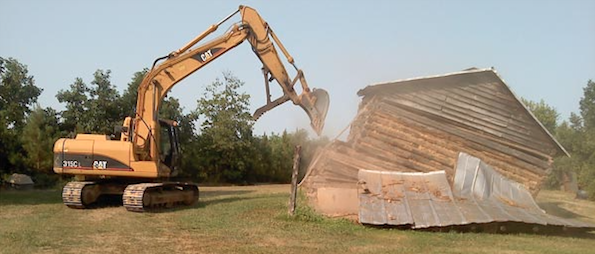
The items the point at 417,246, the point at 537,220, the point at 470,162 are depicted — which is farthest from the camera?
the point at 470,162

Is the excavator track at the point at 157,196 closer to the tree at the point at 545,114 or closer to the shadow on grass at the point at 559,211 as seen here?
the shadow on grass at the point at 559,211

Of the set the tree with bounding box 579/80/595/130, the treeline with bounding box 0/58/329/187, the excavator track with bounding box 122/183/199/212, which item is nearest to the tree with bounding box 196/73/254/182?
the treeline with bounding box 0/58/329/187

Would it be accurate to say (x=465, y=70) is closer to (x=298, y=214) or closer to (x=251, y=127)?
(x=298, y=214)

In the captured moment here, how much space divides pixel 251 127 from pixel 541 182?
1064 inches

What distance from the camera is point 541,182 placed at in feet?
52.3

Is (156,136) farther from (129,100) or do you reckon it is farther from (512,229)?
(129,100)

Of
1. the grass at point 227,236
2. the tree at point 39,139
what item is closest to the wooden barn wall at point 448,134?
the grass at point 227,236

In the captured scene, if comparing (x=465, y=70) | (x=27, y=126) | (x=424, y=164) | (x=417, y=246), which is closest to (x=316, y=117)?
(x=424, y=164)

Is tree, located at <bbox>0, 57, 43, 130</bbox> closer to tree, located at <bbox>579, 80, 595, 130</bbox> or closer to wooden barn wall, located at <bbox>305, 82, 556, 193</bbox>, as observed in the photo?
wooden barn wall, located at <bbox>305, 82, 556, 193</bbox>

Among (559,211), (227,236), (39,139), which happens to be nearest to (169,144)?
(227,236)

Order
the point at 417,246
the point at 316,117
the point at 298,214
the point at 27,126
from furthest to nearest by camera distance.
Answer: the point at 27,126, the point at 316,117, the point at 298,214, the point at 417,246

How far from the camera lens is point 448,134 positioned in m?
15.8

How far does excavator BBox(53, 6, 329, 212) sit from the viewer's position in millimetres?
16109

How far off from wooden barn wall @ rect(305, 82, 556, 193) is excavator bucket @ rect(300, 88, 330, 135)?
1.14 metres
